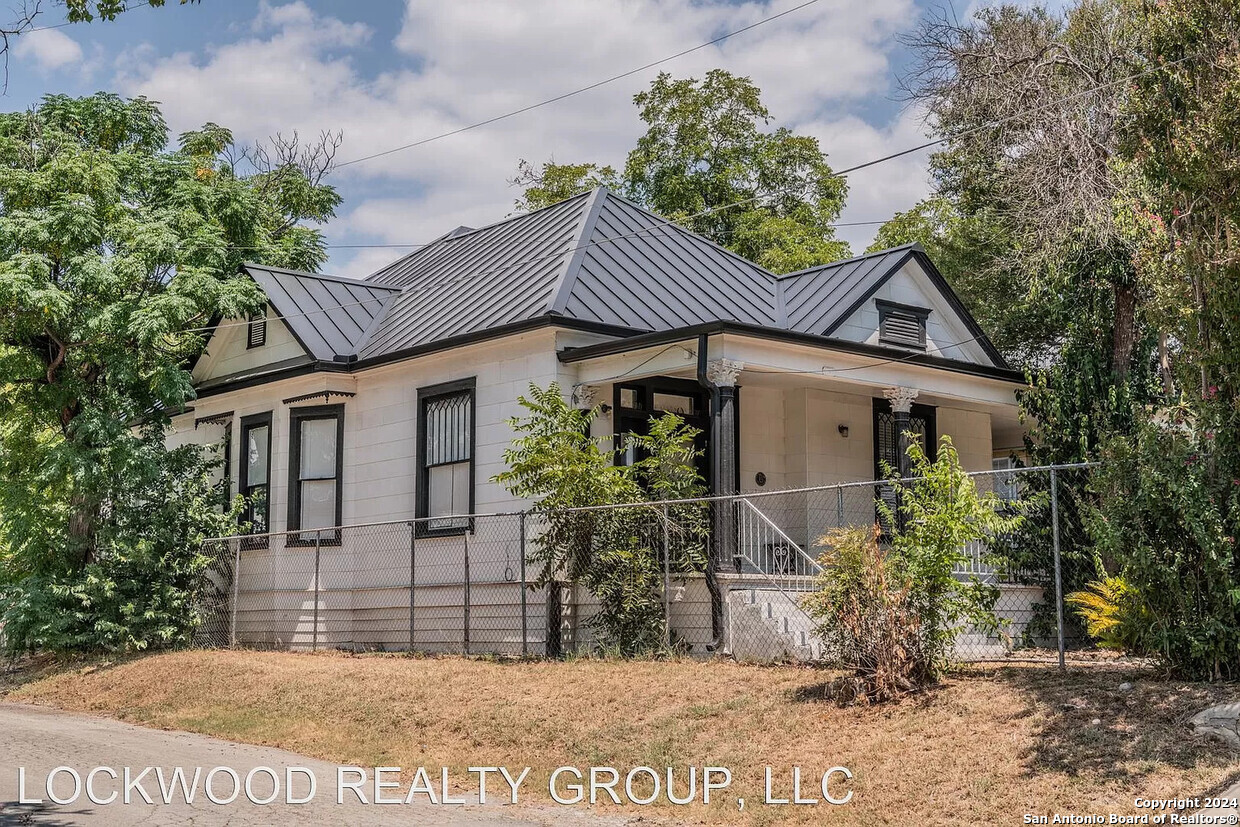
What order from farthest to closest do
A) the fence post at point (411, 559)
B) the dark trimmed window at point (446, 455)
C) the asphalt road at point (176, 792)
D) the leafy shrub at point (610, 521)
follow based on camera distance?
1. the dark trimmed window at point (446, 455)
2. the fence post at point (411, 559)
3. the leafy shrub at point (610, 521)
4. the asphalt road at point (176, 792)

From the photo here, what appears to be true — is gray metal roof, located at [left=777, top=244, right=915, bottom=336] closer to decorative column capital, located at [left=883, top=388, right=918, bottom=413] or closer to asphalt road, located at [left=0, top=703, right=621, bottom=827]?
decorative column capital, located at [left=883, top=388, right=918, bottom=413]

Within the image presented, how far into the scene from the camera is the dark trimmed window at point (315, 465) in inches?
770

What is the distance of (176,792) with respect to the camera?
9.84 meters

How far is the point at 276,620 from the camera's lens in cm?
1931

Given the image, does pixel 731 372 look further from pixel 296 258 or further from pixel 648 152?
pixel 648 152

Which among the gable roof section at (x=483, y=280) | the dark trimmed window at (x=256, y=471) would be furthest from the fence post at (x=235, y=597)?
the gable roof section at (x=483, y=280)

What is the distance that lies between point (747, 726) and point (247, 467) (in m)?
12.6

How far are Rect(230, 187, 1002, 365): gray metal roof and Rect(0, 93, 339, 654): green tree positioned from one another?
1.68 metres

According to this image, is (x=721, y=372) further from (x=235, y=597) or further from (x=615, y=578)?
(x=235, y=597)

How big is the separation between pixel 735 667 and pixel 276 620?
30.7 ft

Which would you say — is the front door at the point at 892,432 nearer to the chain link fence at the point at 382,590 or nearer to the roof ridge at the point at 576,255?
the roof ridge at the point at 576,255

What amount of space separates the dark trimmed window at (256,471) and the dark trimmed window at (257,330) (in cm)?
127

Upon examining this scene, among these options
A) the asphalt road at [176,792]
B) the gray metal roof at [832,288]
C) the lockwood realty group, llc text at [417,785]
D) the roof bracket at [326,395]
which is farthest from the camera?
the roof bracket at [326,395]

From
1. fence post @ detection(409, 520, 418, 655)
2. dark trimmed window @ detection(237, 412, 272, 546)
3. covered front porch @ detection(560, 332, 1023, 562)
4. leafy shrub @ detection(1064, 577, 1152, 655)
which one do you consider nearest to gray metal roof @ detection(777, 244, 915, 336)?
covered front porch @ detection(560, 332, 1023, 562)
